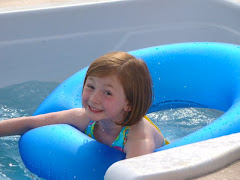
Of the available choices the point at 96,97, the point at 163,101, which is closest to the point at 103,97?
the point at 96,97

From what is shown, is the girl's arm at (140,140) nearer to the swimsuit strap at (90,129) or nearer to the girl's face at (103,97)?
the girl's face at (103,97)

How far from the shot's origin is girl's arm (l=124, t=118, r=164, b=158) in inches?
58.8

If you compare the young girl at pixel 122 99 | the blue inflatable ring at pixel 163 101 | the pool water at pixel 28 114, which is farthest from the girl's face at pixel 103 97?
the pool water at pixel 28 114

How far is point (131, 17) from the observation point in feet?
9.60

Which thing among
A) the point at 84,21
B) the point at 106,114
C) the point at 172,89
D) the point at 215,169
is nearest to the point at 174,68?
the point at 172,89

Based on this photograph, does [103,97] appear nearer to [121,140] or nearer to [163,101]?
[121,140]

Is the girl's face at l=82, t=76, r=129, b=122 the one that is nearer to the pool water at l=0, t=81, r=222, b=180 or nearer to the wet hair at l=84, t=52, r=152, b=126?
the wet hair at l=84, t=52, r=152, b=126

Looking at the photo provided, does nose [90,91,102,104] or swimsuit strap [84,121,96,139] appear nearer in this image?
nose [90,91,102,104]

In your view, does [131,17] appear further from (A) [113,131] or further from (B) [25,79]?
(A) [113,131]

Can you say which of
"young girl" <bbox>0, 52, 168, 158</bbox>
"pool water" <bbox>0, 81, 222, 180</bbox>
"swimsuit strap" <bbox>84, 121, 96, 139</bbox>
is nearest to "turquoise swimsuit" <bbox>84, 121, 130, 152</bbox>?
"young girl" <bbox>0, 52, 168, 158</bbox>

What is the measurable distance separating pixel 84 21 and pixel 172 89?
2.94 ft

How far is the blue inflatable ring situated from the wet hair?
14cm

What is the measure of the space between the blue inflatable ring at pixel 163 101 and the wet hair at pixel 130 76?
14cm

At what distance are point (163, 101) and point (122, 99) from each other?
25.8 inches
